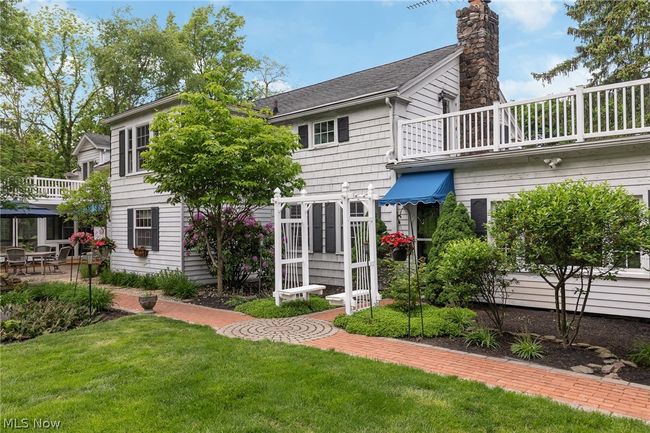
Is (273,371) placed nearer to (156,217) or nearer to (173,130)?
(173,130)

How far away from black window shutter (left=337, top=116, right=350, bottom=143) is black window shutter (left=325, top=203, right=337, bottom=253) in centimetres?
179

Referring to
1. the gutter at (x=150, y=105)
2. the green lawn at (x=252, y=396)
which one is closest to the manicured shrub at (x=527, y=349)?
the green lawn at (x=252, y=396)

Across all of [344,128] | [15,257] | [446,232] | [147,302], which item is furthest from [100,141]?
[446,232]

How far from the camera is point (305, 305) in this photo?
8797mm

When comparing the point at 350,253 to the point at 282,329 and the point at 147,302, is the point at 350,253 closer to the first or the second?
the point at 282,329

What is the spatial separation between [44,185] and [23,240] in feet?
10.8

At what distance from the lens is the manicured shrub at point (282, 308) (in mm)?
8258

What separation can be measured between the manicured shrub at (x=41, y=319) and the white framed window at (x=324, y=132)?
710 centimetres

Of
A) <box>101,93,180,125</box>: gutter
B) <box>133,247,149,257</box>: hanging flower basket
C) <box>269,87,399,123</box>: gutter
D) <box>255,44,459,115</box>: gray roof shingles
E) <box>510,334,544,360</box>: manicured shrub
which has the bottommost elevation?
<box>510,334,544,360</box>: manicured shrub

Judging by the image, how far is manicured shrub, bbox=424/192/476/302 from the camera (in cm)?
858

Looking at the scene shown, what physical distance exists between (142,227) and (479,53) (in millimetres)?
11460

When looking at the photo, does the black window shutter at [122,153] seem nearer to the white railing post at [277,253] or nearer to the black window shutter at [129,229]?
the black window shutter at [129,229]

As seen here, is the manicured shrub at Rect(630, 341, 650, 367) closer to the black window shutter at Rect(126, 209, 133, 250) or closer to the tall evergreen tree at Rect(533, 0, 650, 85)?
the black window shutter at Rect(126, 209, 133, 250)

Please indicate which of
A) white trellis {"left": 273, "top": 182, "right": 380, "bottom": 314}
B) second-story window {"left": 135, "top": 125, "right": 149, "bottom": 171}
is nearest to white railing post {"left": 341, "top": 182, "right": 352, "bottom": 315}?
white trellis {"left": 273, "top": 182, "right": 380, "bottom": 314}
